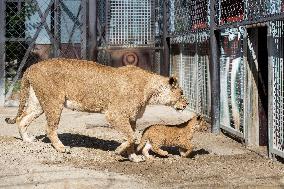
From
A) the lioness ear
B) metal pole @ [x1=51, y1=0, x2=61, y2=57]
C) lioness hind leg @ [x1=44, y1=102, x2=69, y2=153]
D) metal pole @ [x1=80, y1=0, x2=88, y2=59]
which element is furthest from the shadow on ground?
metal pole @ [x1=51, y1=0, x2=61, y2=57]

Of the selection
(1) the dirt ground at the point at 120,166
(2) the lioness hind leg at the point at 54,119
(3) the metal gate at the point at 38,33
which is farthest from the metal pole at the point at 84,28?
(2) the lioness hind leg at the point at 54,119

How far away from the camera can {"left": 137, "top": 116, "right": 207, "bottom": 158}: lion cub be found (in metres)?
6.99

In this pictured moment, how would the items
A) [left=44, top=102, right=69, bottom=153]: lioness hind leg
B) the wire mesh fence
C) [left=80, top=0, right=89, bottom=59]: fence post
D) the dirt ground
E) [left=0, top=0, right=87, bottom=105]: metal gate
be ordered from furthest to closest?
[left=0, top=0, right=87, bottom=105]: metal gate, [left=80, top=0, right=89, bottom=59]: fence post, the wire mesh fence, [left=44, top=102, right=69, bottom=153]: lioness hind leg, the dirt ground

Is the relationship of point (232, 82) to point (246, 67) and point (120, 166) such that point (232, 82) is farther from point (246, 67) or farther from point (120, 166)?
point (120, 166)

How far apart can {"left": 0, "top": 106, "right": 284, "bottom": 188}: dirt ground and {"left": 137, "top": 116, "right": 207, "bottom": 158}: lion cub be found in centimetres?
14

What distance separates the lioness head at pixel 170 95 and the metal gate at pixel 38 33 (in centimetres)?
628

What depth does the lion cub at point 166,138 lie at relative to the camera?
6.99 m

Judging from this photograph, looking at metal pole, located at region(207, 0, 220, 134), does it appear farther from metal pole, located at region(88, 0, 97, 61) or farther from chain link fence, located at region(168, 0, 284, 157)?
metal pole, located at region(88, 0, 97, 61)

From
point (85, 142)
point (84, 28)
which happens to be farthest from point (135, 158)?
point (84, 28)

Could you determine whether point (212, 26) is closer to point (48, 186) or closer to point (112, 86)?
point (112, 86)

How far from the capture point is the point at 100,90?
7.29 metres

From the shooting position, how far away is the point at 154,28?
13.2m

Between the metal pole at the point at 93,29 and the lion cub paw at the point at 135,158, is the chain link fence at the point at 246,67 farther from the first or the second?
the metal pole at the point at 93,29

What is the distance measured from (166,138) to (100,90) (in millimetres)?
1112
